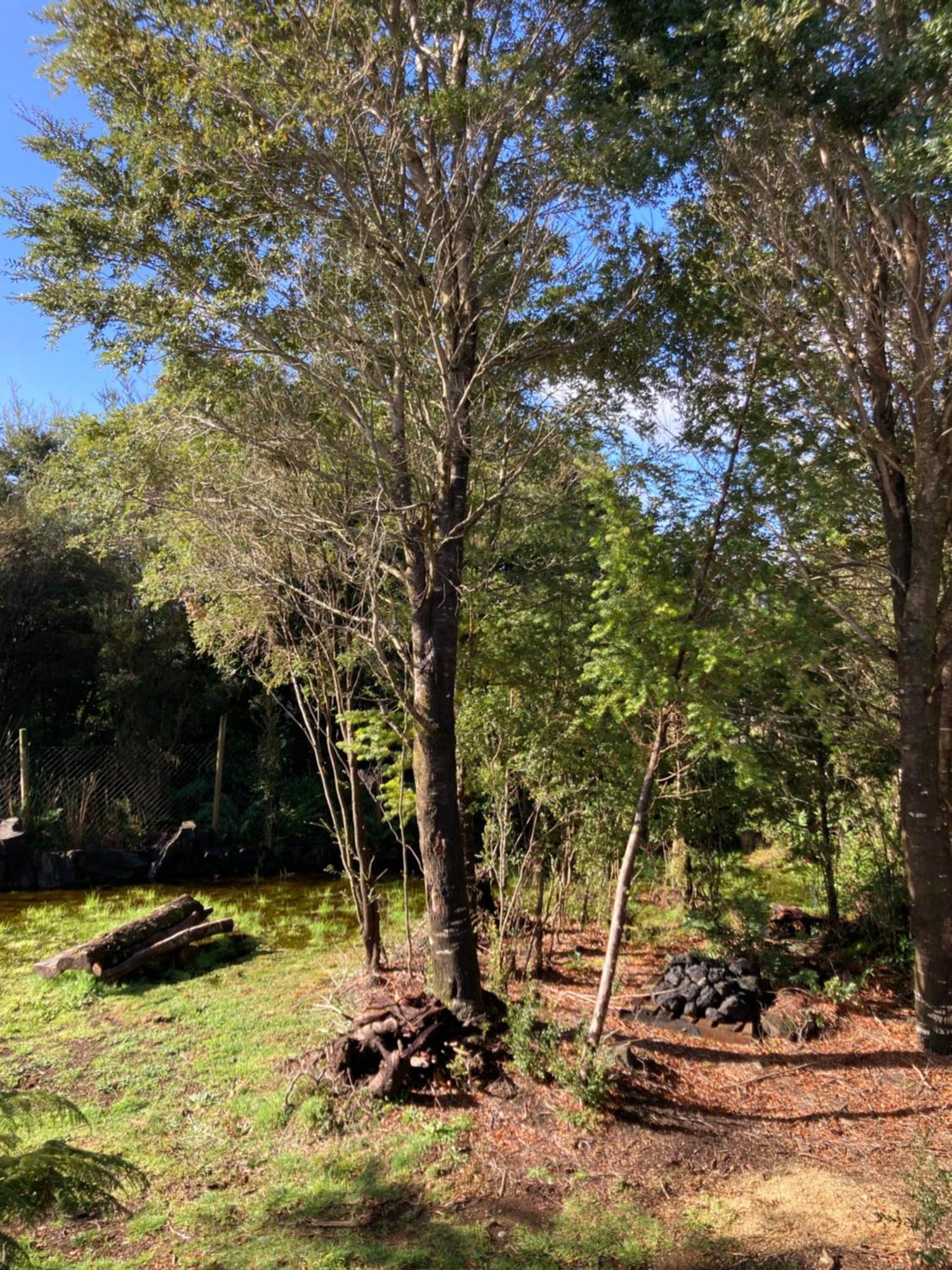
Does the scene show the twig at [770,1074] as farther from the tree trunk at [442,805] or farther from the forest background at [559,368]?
the tree trunk at [442,805]

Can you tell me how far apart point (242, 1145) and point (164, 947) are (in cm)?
356

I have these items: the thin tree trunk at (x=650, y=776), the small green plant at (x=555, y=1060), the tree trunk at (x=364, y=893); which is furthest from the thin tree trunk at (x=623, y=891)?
the tree trunk at (x=364, y=893)

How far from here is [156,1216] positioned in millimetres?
3617

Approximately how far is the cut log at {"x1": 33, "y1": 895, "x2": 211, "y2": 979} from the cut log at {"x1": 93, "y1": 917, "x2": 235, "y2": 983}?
0.06 meters

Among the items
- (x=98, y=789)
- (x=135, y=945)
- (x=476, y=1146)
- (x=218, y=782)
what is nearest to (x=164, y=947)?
A: (x=135, y=945)

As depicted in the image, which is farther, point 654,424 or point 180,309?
point 654,424

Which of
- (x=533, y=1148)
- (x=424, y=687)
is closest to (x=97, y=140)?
(x=424, y=687)

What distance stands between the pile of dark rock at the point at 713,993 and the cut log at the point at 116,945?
4461 mm

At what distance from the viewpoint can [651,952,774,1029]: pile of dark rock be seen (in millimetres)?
5586

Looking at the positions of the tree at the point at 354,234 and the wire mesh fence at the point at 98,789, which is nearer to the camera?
the tree at the point at 354,234

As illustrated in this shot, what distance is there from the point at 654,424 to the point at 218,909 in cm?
766

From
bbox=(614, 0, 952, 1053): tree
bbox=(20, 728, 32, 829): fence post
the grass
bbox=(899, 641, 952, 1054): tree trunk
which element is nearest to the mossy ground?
the grass

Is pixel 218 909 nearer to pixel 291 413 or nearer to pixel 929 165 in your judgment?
pixel 291 413

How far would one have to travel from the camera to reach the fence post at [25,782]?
41.0 feet
